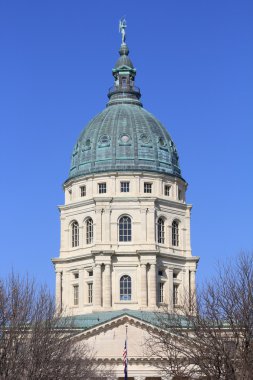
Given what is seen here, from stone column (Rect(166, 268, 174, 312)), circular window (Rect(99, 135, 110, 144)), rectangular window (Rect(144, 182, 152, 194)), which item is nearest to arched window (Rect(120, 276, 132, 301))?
stone column (Rect(166, 268, 174, 312))

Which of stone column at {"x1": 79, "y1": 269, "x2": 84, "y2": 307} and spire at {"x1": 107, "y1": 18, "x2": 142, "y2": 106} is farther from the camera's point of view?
spire at {"x1": 107, "y1": 18, "x2": 142, "y2": 106}

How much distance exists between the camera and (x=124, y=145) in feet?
436

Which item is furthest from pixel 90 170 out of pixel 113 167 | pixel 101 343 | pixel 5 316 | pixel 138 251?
pixel 5 316

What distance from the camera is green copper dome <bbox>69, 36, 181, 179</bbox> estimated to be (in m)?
132

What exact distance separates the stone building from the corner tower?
0.12m

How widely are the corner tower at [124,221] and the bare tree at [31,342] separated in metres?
34.3

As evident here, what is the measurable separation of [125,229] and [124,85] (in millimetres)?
21699

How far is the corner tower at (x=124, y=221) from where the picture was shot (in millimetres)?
125938

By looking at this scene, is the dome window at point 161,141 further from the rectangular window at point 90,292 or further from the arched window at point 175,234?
the rectangular window at point 90,292

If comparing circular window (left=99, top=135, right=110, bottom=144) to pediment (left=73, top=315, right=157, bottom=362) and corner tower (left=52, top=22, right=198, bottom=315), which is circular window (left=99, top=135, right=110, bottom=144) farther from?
pediment (left=73, top=315, right=157, bottom=362)

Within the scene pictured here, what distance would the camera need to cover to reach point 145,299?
124500mm

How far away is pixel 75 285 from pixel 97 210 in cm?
962

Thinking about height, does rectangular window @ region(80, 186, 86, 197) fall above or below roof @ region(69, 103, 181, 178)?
A: below

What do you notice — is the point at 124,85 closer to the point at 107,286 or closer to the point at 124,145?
the point at 124,145
